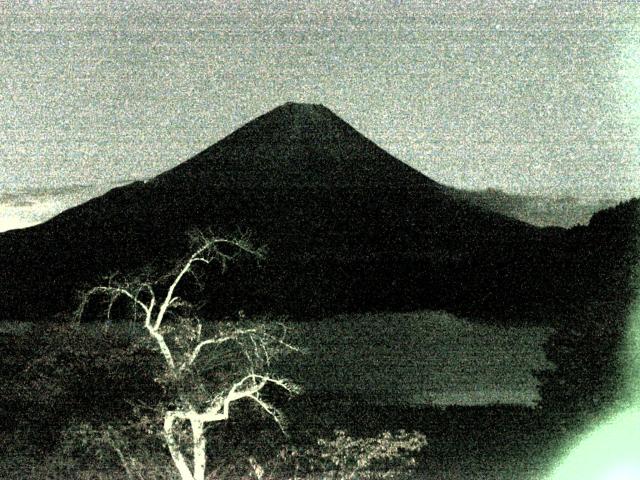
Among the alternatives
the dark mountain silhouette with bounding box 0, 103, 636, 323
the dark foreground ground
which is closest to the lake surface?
the dark mountain silhouette with bounding box 0, 103, 636, 323

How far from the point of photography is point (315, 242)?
17.5 meters

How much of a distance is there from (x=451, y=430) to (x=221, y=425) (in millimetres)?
2722

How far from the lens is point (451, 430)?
8.30 m

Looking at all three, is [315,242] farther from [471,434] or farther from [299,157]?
[299,157]

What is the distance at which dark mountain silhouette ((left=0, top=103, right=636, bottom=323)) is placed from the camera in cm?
1134

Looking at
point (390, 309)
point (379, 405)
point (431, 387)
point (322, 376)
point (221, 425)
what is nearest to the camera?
point (221, 425)

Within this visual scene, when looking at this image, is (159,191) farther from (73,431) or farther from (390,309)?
(73,431)

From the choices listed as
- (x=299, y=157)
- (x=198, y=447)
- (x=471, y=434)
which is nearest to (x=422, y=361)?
(x=471, y=434)

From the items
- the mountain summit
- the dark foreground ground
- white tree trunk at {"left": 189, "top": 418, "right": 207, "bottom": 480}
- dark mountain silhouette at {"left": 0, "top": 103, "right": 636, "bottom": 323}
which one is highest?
the mountain summit

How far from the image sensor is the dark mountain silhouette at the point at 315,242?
11.3 metres

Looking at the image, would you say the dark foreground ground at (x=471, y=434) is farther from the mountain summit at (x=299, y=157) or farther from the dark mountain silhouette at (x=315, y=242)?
the mountain summit at (x=299, y=157)

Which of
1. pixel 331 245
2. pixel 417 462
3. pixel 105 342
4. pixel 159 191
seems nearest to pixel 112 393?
pixel 105 342

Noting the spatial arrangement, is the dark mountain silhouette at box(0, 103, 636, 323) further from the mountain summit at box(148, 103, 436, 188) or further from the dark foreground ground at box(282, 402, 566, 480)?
the dark foreground ground at box(282, 402, 566, 480)

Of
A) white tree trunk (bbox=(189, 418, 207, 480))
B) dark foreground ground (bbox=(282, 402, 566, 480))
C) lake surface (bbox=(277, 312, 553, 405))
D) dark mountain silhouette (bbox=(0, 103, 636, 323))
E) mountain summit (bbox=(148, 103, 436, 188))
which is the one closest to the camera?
white tree trunk (bbox=(189, 418, 207, 480))
